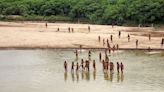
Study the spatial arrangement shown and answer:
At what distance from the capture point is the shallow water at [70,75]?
36947 millimetres

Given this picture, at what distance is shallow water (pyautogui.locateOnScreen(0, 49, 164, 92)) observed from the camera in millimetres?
36947

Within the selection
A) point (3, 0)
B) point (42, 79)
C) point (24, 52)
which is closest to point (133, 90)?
point (42, 79)

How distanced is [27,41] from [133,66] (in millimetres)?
21291

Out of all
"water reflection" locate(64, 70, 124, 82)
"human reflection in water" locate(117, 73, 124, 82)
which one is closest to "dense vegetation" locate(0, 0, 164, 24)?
"human reflection in water" locate(117, 73, 124, 82)

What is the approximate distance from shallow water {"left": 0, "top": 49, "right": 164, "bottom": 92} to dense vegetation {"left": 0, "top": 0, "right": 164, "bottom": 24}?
44.4m

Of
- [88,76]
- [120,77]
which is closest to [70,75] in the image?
[88,76]

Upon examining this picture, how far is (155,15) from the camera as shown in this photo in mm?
97188

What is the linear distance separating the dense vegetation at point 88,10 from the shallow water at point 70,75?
1749 inches

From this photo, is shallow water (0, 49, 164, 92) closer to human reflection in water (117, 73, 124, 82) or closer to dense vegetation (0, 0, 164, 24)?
human reflection in water (117, 73, 124, 82)

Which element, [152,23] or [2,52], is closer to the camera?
[2,52]

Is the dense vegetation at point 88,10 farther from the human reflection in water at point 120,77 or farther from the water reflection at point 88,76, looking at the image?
the water reflection at point 88,76

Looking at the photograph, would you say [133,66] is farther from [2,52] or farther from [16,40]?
[16,40]

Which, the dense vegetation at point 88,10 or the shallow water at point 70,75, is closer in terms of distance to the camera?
the shallow water at point 70,75

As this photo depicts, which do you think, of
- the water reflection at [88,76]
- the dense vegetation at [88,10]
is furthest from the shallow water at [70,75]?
the dense vegetation at [88,10]
